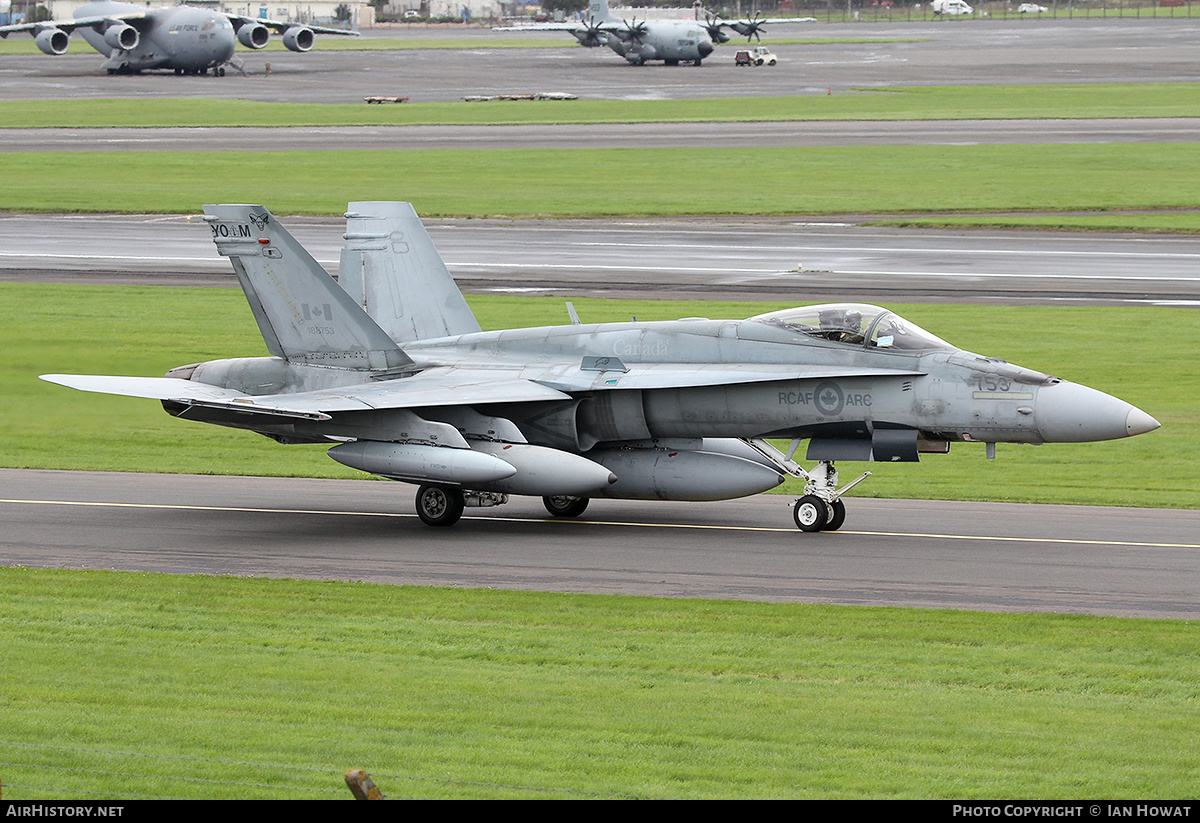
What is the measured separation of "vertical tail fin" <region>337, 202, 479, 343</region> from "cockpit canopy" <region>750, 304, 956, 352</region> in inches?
246

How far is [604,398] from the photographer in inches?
816

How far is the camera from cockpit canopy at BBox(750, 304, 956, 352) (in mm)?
19328

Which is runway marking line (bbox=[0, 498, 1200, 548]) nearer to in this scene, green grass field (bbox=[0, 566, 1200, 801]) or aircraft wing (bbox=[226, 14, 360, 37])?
green grass field (bbox=[0, 566, 1200, 801])

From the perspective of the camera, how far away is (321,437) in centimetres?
2094

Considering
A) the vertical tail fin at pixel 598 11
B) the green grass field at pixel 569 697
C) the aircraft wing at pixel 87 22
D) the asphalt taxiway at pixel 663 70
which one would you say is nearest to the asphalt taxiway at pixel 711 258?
the green grass field at pixel 569 697

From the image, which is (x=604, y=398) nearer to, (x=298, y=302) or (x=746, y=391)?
(x=746, y=391)

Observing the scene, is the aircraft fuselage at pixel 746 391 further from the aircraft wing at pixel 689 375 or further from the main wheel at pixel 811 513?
the main wheel at pixel 811 513

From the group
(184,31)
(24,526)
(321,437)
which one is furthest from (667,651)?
(184,31)

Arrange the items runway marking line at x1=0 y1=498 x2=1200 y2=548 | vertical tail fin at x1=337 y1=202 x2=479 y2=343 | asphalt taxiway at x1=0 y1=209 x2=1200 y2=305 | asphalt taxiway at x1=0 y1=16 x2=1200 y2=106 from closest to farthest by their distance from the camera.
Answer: runway marking line at x1=0 y1=498 x2=1200 y2=548, vertical tail fin at x1=337 y1=202 x2=479 y2=343, asphalt taxiway at x1=0 y1=209 x2=1200 y2=305, asphalt taxiway at x1=0 y1=16 x2=1200 y2=106

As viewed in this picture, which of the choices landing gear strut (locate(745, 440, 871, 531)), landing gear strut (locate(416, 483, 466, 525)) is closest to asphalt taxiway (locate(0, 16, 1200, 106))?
landing gear strut (locate(416, 483, 466, 525))

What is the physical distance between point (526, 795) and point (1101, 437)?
10.9 meters

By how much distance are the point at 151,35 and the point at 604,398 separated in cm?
9969
